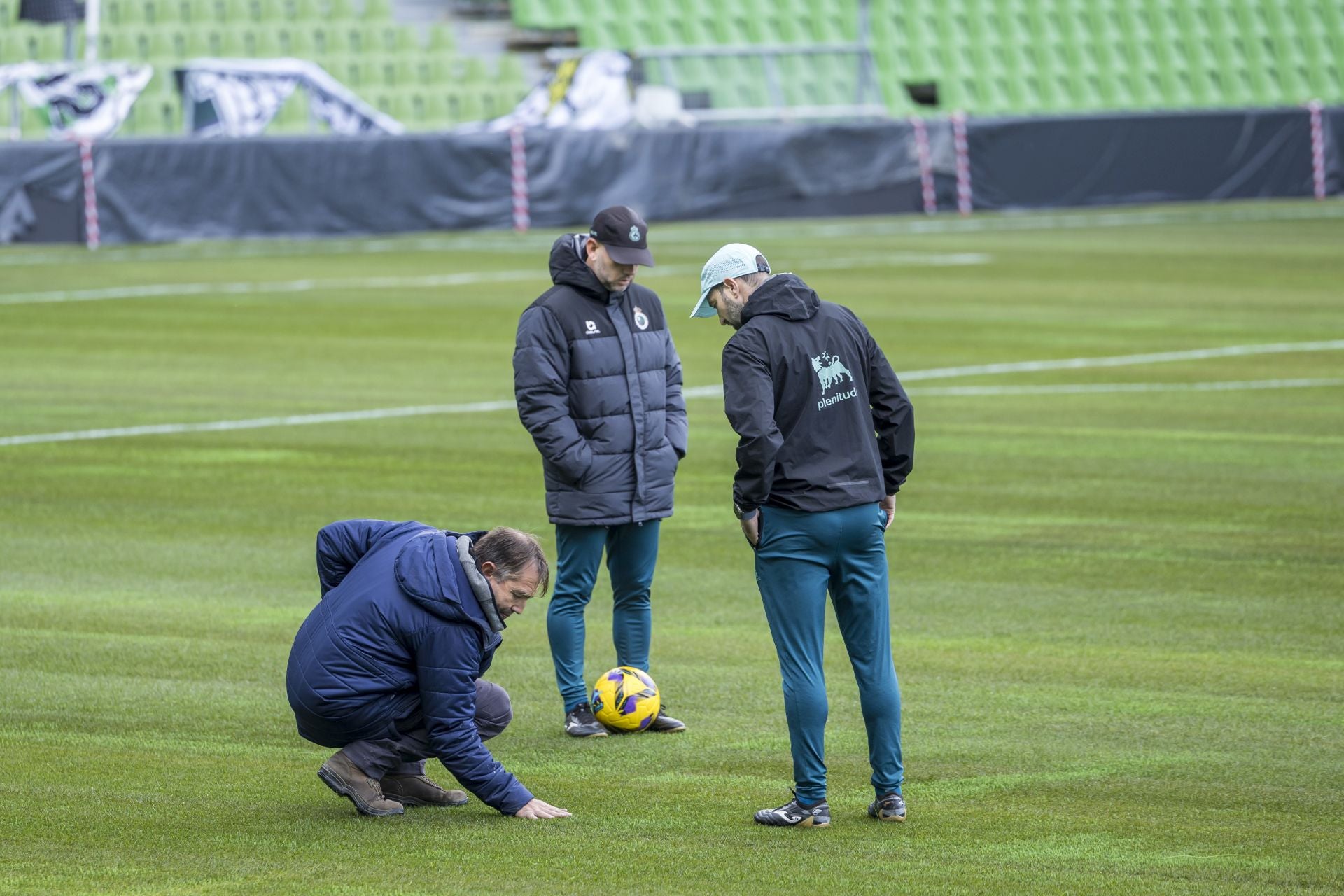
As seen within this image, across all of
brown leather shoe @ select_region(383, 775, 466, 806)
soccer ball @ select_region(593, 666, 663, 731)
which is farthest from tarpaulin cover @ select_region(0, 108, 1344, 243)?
brown leather shoe @ select_region(383, 775, 466, 806)

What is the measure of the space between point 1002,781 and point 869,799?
59 cm

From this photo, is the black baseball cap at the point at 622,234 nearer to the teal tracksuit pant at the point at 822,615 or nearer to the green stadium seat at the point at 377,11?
the teal tracksuit pant at the point at 822,615

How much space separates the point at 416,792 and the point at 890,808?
1.79 m

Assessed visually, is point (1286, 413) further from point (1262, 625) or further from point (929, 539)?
point (1262, 625)

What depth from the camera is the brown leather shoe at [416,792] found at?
768cm

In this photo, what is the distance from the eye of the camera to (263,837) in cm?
721

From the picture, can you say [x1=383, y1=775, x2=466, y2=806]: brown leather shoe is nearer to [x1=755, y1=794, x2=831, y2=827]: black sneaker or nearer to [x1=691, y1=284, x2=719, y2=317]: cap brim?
[x1=755, y1=794, x2=831, y2=827]: black sneaker

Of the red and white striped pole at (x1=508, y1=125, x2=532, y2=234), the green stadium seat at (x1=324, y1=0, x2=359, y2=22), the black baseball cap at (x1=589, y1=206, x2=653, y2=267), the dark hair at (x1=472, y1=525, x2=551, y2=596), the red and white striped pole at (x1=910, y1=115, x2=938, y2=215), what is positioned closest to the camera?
the dark hair at (x1=472, y1=525, x2=551, y2=596)

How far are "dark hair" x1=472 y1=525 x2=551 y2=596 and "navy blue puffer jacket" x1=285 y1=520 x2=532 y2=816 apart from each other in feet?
0.53

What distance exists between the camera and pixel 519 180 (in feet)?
120

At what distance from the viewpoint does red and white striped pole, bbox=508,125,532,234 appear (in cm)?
3622

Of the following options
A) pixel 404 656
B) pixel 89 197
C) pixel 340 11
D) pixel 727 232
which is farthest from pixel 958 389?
pixel 340 11

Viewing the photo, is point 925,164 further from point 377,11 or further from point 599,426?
point 599,426

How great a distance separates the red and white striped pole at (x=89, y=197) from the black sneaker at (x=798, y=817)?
89.8 feet
